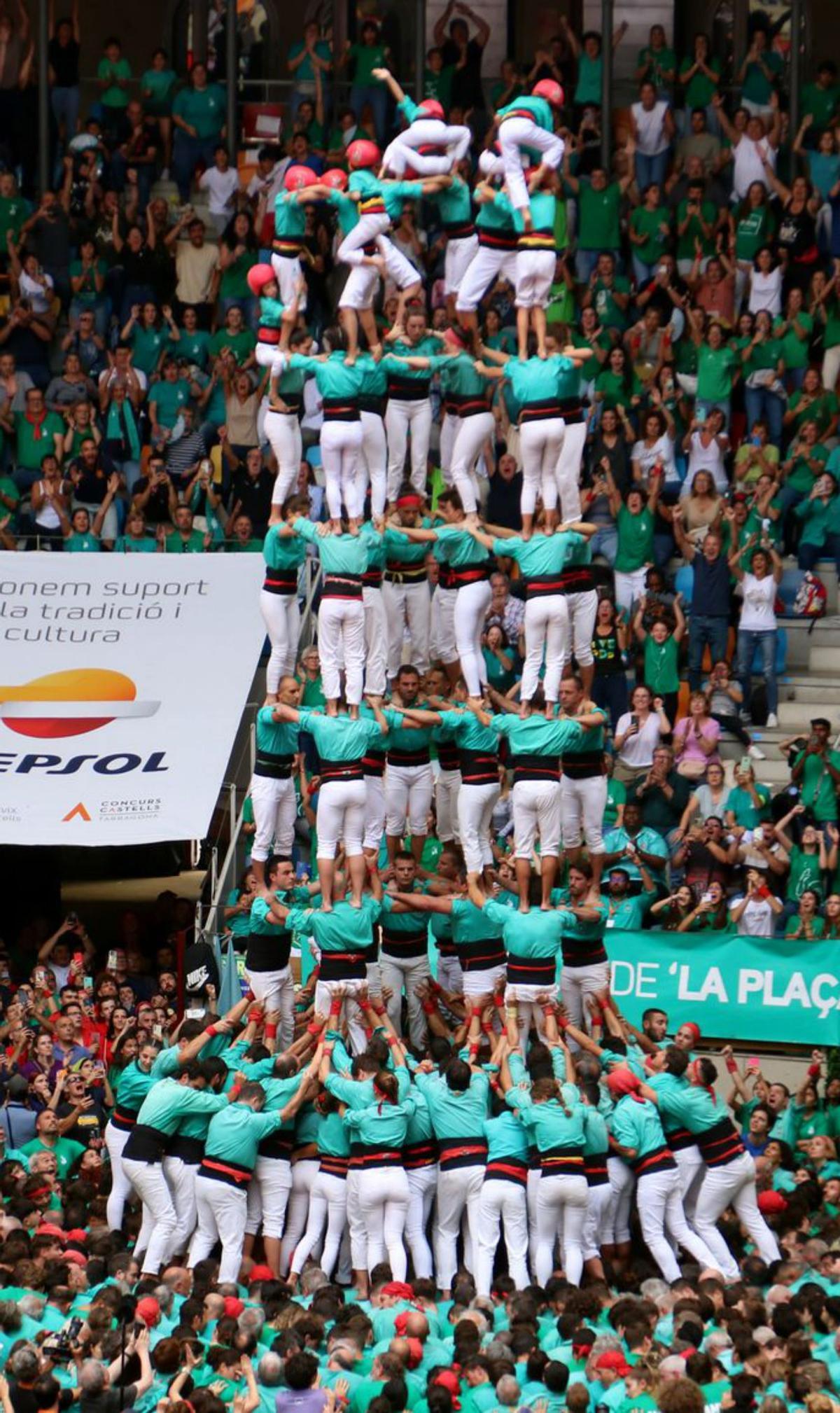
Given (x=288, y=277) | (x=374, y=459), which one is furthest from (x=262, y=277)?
(x=374, y=459)

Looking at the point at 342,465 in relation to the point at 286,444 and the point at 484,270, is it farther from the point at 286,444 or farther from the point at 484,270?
the point at 484,270

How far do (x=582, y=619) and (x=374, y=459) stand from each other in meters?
1.89

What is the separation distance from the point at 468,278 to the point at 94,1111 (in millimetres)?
6683

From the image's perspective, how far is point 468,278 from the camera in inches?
852

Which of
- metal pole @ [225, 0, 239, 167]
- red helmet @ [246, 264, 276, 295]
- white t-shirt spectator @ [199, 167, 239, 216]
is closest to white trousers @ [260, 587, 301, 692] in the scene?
red helmet @ [246, 264, 276, 295]

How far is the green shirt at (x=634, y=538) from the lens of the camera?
1050 inches

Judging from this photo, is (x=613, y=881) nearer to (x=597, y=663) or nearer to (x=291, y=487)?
(x=597, y=663)

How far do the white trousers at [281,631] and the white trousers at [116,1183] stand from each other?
3517 millimetres

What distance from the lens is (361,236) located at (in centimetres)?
2142

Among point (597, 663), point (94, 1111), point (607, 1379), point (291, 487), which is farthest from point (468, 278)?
point (607, 1379)

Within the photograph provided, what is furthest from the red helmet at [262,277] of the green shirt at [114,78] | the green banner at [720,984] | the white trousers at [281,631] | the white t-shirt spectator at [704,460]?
the green shirt at [114,78]

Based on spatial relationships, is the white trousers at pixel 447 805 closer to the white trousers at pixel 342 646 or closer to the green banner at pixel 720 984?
the white trousers at pixel 342 646

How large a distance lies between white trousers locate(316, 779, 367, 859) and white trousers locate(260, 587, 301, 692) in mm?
1369

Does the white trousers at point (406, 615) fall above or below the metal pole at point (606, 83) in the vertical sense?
below
